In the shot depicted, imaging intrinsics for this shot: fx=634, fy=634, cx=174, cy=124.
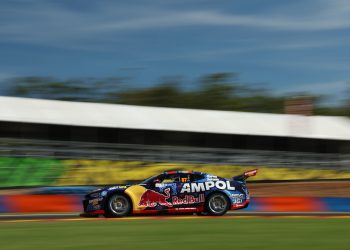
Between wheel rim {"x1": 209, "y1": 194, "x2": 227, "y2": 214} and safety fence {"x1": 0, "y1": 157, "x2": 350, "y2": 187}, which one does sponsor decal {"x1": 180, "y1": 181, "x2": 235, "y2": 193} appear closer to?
wheel rim {"x1": 209, "y1": 194, "x2": 227, "y2": 214}

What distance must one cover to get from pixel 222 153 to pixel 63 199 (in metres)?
13.4

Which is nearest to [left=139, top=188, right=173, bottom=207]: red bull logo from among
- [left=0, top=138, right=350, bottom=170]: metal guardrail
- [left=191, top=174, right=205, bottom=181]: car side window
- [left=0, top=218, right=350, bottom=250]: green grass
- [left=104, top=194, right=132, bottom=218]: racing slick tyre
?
[left=104, top=194, right=132, bottom=218]: racing slick tyre

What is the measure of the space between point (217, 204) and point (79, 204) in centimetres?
543

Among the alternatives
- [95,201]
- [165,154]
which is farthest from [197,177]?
[165,154]

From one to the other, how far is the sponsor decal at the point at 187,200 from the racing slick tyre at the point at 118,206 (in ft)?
4.10

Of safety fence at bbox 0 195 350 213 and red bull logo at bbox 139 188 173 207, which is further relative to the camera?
safety fence at bbox 0 195 350 213

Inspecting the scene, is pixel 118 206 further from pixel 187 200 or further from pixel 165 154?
pixel 165 154

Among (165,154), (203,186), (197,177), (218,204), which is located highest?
(165,154)

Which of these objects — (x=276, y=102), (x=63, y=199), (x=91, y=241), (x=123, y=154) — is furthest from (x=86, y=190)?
(x=276, y=102)

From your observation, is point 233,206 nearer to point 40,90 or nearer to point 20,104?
point 20,104

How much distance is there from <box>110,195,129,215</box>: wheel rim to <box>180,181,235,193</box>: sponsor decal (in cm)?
157

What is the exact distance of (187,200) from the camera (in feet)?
55.3

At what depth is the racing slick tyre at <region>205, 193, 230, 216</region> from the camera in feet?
55.2

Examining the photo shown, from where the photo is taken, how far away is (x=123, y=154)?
98.7 feet
